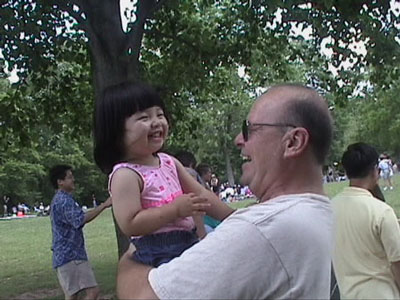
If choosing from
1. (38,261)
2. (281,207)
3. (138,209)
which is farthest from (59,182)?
(38,261)

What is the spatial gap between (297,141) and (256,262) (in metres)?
0.44

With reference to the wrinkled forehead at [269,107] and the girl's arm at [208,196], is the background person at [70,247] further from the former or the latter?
the wrinkled forehead at [269,107]

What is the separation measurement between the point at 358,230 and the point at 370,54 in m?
6.96

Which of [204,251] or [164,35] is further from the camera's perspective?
[164,35]

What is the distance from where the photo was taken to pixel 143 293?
6.11ft

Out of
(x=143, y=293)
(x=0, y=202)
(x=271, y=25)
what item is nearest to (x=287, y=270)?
(x=143, y=293)

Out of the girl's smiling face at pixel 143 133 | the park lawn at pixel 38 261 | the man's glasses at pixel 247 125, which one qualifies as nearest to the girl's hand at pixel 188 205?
the girl's smiling face at pixel 143 133

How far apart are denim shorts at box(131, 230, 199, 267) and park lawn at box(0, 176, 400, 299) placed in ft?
10.8

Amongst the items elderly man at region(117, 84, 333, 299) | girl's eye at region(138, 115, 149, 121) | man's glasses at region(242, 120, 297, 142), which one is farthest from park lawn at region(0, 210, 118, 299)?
elderly man at region(117, 84, 333, 299)

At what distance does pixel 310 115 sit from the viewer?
6.54 ft

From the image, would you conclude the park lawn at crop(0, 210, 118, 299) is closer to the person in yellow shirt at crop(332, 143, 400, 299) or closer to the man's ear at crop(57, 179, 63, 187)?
the man's ear at crop(57, 179, 63, 187)

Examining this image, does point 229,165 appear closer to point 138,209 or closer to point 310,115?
point 138,209

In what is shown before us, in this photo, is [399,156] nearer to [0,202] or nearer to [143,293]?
[0,202]

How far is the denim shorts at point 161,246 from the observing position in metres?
2.45
